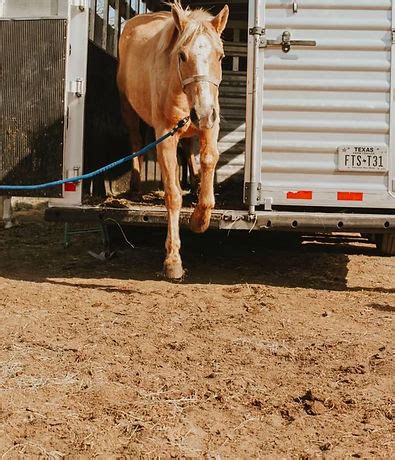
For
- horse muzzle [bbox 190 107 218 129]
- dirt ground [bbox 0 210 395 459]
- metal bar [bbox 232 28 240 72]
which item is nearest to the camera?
dirt ground [bbox 0 210 395 459]

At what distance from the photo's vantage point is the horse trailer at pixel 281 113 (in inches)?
199

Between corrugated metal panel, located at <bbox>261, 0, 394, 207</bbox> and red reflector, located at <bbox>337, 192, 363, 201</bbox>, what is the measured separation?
4cm

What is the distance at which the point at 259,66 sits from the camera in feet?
16.8

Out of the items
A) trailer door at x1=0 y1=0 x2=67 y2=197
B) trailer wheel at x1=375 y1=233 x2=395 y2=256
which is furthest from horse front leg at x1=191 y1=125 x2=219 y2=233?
trailer wheel at x1=375 y1=233 x2=395 y2=256

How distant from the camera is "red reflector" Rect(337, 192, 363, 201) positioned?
512cm

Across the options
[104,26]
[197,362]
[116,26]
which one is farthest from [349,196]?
[116,26]

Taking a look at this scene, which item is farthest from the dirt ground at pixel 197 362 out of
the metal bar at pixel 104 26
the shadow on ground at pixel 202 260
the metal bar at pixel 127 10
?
the metal bar at pixel 127 10

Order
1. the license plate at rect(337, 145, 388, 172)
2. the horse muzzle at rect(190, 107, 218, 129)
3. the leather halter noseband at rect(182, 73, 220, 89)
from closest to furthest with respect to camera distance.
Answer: the horse muzzle at rect(190, 107, 218, 129)
the leather halter noseband at rect(182, 73, 220, 89)
the license plate at rect(337, 145, 388, 172)

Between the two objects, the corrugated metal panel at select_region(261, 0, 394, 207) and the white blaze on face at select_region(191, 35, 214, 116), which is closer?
the white blaze on face at select_region(191, 35, 214, 116)

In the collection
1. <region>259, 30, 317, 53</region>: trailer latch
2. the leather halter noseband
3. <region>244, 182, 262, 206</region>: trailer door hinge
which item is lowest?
<region>244, 182, 262, 206</region>: trailer door hinge

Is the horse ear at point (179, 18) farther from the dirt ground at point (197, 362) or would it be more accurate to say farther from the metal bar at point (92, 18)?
the dirt ground at point (197, 362)

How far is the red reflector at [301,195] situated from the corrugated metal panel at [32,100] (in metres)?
2.04

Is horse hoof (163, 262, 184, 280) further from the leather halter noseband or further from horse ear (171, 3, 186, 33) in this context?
horse ear (171, 3, 186, 33)

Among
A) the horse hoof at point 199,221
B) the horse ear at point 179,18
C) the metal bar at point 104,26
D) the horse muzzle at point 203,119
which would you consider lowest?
the horse hoof at point 199,221
